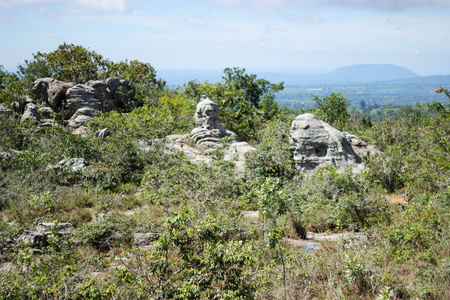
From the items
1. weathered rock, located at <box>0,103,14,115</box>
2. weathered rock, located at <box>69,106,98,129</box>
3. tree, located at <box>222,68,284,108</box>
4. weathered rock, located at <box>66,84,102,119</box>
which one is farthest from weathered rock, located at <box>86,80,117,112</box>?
tree, located at <box>222,68,284,108</box>

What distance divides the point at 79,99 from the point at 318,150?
17344 mm

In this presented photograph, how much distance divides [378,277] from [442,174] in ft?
18.8

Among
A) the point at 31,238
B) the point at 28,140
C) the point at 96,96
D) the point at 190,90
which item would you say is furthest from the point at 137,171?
the point at 190,90

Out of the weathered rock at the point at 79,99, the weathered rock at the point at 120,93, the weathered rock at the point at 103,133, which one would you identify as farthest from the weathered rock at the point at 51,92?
the weathered rock at the point at 103,133

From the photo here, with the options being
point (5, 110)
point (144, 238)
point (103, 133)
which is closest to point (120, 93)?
point (5, 110)

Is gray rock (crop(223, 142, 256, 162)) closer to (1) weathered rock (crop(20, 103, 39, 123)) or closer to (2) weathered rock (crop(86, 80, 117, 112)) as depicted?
(1) weathered rock (crop(20, 103, 39, 123))

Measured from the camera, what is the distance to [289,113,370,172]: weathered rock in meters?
11.4

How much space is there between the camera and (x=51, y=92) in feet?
74.7

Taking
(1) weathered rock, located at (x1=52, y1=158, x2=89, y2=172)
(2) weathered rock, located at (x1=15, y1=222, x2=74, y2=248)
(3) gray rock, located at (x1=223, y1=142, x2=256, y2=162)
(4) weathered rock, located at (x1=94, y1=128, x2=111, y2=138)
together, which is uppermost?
(4) weathered rock, located at (x1=94, y1=128, x2=111, y2=138)

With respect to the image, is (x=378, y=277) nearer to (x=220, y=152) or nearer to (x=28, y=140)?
(x=220, y=152)

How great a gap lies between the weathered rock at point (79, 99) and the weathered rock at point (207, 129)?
9936 mm

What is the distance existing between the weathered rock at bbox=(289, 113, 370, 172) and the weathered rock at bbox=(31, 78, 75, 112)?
18.5 metres

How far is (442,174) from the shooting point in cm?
870

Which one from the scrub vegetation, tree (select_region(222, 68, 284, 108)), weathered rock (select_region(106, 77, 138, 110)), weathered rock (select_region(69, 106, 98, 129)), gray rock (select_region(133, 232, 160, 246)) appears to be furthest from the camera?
tree (select_region(222, 68, 284, 108))
